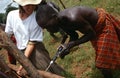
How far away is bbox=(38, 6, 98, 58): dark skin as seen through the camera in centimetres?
369

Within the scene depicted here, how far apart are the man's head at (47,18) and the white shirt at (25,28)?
0.69 ft

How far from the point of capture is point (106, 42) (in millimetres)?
4035

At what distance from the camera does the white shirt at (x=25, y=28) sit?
12.8ft

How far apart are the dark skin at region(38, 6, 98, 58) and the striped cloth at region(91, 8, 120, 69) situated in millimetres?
105

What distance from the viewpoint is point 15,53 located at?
3320 millimetres

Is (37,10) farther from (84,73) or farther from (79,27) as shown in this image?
(84,73)

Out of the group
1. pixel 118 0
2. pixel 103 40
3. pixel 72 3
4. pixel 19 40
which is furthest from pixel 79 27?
pixel 72 3

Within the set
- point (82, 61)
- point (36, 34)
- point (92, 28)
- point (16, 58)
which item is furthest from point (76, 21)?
point (82, 61)

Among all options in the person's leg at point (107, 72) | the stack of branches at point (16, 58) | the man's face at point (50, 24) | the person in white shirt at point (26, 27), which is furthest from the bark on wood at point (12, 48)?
the person's leg at point (107, 72)

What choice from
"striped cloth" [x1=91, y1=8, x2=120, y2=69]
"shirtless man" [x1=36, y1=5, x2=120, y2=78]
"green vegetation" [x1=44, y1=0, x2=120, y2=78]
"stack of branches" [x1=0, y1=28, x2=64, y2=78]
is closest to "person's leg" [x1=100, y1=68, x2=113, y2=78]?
"shirtless man" [x1=36, y1=5, x2=120, y2=78]

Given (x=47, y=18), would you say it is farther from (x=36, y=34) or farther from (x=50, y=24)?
(x=36, y=34)

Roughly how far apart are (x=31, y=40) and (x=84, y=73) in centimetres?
157

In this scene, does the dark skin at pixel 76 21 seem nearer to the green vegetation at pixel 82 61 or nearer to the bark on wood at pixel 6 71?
the bark on wood at pixel 6 71

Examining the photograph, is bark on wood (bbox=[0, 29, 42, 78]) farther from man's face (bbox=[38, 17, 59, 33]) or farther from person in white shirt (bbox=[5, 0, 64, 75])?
person in white shirt (bbox=[5, 0, 64, 75])
